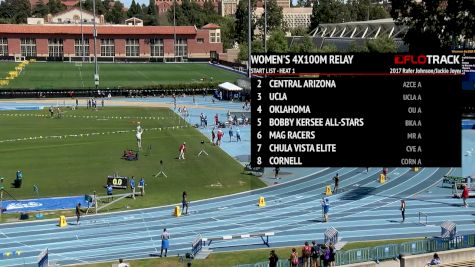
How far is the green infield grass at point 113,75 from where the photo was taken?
105m

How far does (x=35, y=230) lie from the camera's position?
35125 millimetres

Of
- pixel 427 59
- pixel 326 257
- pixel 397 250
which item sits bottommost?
pixel 397 250

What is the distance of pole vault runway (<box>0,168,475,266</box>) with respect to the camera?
107 feet

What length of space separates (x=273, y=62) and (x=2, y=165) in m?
30.6

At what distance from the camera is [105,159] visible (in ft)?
166

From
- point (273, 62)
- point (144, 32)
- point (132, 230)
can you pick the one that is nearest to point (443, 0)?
point (132, 230)

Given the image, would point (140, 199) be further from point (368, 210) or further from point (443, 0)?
point (443, 0)

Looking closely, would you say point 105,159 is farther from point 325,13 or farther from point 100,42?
point 325,13

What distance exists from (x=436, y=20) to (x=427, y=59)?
35664 mm

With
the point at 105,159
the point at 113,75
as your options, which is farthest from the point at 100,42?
the point at 105,159

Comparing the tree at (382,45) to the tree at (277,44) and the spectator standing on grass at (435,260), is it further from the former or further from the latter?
the spectator standing on grass at (435,260)
